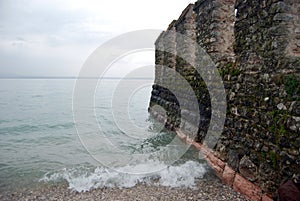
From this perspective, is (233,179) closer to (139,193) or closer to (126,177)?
(139,193)

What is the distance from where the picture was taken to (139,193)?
4312 mm

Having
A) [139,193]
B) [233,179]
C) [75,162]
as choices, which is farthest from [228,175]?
[75,162]

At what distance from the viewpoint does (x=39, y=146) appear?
870cm

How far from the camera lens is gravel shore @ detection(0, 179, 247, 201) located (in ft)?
13.6

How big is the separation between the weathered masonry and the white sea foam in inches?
31.7

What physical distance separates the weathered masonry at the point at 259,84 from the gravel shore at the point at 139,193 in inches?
20.7

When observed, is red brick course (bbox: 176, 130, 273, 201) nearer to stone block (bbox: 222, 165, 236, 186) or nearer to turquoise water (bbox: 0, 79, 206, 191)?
stone block (bbox: 222, 165, 236, 186)

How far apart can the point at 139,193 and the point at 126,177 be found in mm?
739

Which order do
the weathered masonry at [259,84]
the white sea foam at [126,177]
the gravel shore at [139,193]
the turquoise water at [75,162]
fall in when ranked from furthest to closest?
the turquoise water at [75,162], the white sea foam at [126,177], the gravel shore at [139,193], the weathered masonry at [259,84]

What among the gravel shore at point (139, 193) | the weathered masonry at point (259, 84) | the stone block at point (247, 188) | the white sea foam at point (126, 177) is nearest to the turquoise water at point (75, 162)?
the white sea foam at point (126, 177)

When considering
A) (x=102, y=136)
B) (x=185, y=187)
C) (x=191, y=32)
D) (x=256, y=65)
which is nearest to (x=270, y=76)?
(x=256, y=65)

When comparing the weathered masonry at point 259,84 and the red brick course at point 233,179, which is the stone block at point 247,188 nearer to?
the red brick course at point 233,179

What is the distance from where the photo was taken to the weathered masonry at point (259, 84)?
329 cm

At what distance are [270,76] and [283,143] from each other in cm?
104
